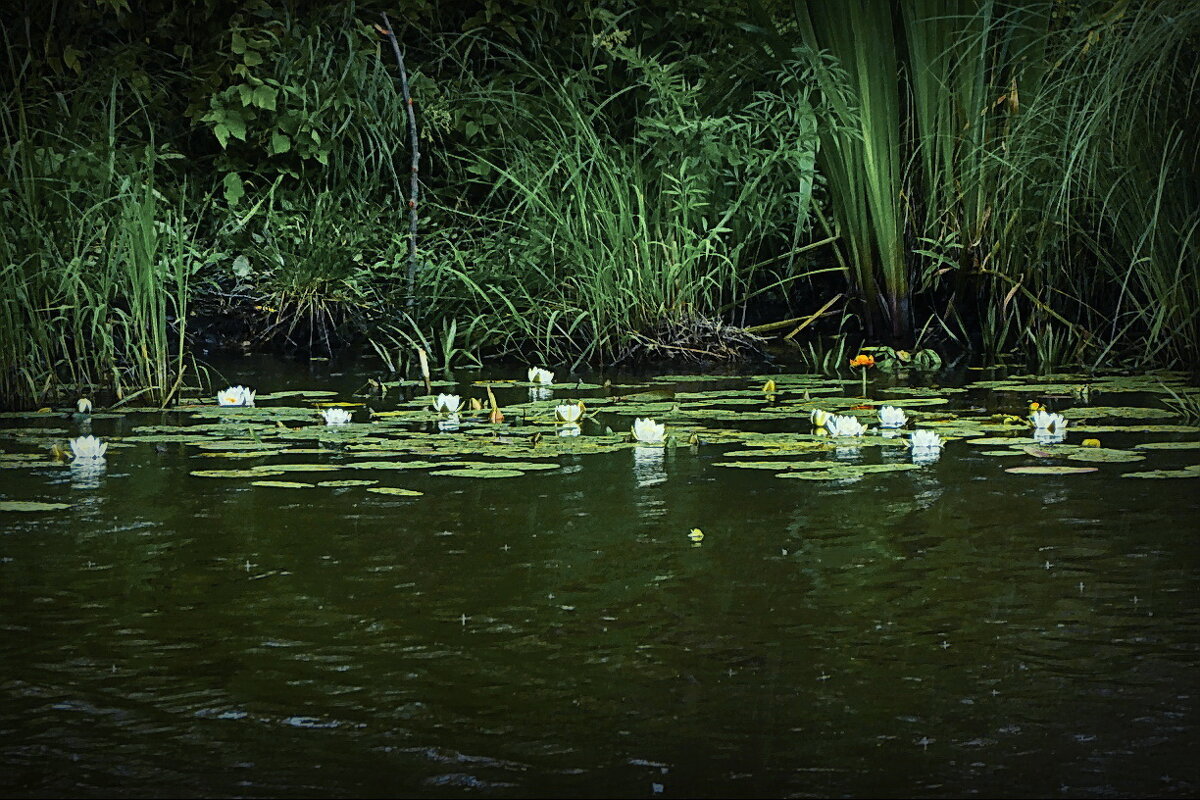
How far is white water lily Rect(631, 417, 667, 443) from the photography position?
3.95 m

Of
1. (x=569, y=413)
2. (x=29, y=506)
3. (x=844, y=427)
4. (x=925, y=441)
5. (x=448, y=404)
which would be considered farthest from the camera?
(x=448, y=404)

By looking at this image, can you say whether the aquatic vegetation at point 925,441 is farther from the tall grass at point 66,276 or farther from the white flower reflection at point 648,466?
the tall grass at point 66,276

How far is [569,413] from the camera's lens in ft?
13.9

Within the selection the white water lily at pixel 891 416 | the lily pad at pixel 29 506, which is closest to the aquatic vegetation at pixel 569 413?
the white water lily at pixel 891 416

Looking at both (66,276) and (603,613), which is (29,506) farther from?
(66,276)

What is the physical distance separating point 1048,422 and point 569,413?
114cm

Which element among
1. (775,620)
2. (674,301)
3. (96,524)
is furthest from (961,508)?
(674,301)

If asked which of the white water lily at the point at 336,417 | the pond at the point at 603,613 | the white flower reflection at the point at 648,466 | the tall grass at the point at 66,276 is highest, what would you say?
the tall grass at the point at 66,276

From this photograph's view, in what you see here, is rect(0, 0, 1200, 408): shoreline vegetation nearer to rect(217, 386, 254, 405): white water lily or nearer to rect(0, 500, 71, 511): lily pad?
rect(217, 386, 254, 405): white water lily

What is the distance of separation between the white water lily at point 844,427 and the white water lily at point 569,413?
2.07 feet

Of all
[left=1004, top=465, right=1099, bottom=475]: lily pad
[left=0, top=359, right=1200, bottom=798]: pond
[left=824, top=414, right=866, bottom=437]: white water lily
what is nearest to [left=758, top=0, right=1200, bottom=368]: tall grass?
[left=0, top=359, right=1200, bottom=798]: pond

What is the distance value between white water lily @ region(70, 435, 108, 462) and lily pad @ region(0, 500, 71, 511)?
0.45 metres

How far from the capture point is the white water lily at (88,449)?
150 inches

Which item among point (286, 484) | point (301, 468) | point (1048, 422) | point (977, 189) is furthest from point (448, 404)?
point (977, 189)
